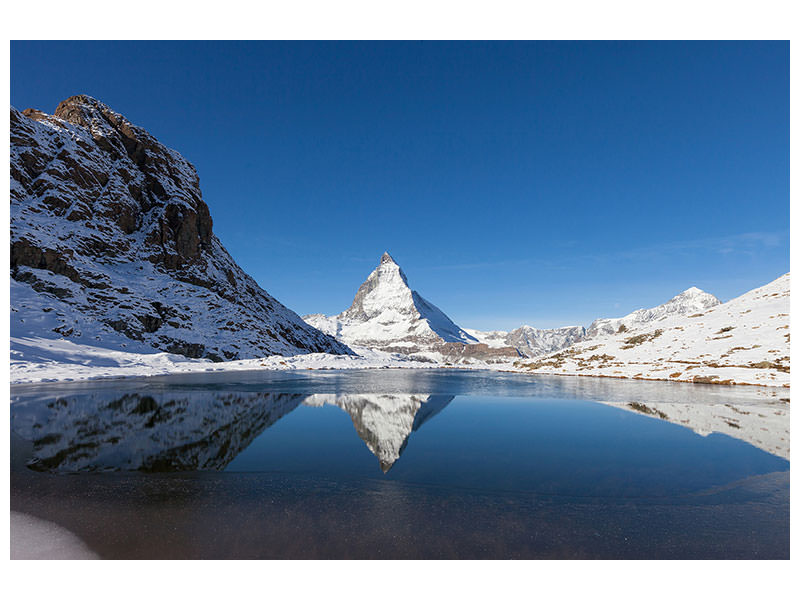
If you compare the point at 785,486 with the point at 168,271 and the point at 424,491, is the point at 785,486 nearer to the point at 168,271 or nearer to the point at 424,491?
the point at 424,491

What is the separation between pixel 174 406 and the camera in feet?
62.8

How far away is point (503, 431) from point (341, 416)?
7.38 m

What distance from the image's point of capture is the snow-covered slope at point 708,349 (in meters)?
32.9

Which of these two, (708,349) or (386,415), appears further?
(708,349)

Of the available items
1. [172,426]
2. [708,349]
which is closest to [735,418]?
[172,426]

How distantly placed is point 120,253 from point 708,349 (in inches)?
4372

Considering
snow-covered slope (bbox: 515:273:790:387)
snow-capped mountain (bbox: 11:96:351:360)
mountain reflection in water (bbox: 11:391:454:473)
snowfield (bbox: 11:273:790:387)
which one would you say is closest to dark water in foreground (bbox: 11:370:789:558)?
mountain reflection in water (bbox: 11:391:454:473)

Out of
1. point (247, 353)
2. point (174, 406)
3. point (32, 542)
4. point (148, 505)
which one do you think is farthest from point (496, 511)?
point (247, 353)

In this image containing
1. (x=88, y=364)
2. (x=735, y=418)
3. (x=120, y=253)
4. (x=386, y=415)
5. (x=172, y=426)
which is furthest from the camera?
(x=120, y=253)

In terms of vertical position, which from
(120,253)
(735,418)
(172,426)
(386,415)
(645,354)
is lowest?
(386,415)

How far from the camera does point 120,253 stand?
284 ft

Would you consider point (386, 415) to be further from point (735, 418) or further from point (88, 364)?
point (88, 364)

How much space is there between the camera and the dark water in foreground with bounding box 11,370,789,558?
19.8ft

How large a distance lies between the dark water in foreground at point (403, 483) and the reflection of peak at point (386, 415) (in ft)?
0.54
